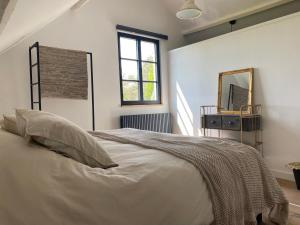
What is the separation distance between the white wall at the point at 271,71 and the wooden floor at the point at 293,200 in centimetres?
23

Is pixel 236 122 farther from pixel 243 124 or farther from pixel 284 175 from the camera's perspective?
pixel 284 175

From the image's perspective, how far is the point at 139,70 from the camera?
4.71 m

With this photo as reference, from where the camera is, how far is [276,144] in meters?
3.39

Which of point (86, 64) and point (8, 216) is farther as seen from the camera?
point (86, 64)

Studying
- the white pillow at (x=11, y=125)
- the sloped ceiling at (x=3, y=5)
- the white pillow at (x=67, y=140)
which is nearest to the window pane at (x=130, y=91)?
the white pillow at (x=11, y=125)

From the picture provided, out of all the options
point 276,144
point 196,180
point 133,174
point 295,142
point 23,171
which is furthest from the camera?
point 276,144

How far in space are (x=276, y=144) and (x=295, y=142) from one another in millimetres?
255

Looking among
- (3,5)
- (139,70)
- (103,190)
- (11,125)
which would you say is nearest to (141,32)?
(139,70)

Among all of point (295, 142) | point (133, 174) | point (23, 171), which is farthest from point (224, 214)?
point (295, 142)

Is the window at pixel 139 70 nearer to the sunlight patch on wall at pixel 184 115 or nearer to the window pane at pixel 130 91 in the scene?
the window pane at pixel 130 91

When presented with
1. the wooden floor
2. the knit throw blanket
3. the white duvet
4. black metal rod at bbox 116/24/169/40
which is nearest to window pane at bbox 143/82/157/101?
black metal rod at bbox 116/24/169/40

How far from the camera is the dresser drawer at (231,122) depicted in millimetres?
3476

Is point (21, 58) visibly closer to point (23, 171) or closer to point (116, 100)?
point (116, 100)

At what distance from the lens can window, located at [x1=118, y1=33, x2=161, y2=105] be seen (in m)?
4.53
